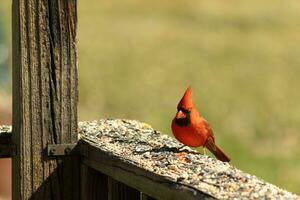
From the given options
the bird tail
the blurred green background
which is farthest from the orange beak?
the blurred green background

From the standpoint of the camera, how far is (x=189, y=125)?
3426 mm

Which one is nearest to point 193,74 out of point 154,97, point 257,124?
point 154,97

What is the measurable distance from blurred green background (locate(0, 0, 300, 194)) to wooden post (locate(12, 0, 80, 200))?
18.3ft

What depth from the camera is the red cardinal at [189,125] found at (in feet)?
10.9

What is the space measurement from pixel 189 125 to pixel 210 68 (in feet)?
33.3

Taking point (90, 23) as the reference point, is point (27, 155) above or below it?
below

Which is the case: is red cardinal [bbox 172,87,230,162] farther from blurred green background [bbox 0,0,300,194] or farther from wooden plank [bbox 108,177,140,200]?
blurred green background [bbox 0,0,300,194]

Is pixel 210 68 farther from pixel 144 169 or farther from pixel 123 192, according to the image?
pixel 144 169

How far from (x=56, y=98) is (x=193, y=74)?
1026cm

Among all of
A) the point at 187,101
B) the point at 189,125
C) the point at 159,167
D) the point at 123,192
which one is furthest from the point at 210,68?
the point at 159,167

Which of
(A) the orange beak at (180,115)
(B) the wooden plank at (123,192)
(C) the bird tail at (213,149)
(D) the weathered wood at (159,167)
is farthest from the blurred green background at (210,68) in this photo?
(B) the wooden plank at (123,192)

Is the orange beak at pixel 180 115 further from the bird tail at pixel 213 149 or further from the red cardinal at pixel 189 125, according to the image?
the bird tail at pixel 213 149

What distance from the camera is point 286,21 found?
679 inches

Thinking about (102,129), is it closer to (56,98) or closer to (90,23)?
(56,98)
